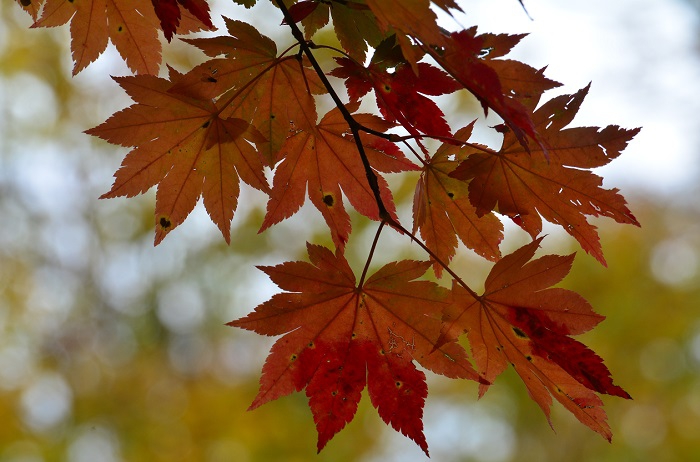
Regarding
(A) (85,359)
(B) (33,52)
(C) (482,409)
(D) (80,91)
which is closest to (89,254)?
(A) (85,359)

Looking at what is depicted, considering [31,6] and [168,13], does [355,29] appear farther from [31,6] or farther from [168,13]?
[31,6]

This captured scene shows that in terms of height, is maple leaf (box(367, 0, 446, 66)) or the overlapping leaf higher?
the overlapping leaf

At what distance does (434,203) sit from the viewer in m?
0.79

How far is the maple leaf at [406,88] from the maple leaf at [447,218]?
8 cm

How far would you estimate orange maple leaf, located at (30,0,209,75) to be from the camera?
824mm

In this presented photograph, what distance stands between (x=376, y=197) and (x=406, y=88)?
0.41ft

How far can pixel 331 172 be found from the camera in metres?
0.82

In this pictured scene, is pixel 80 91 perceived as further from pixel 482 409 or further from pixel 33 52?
pixel 482 409

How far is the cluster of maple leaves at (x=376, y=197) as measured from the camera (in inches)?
27.5

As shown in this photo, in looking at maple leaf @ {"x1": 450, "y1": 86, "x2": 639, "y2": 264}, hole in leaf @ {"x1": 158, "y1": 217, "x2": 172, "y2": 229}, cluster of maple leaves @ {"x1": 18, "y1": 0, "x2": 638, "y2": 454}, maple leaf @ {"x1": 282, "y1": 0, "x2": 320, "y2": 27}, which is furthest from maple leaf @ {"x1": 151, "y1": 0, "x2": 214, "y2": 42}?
maple leaf @ {"x1": 450, "y1": 86, "x2": 639, "y2": 264}

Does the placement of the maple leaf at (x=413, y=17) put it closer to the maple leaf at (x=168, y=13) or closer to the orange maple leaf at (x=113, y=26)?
the maple leaf at (x=168, y=13)

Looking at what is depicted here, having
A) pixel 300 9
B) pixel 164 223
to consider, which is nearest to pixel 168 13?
pixel 300 9

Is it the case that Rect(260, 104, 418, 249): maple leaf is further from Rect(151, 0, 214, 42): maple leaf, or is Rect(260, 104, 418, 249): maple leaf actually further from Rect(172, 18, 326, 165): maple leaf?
Rect(151, 0, 214, 42): maple leaf

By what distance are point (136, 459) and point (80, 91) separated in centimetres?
341
